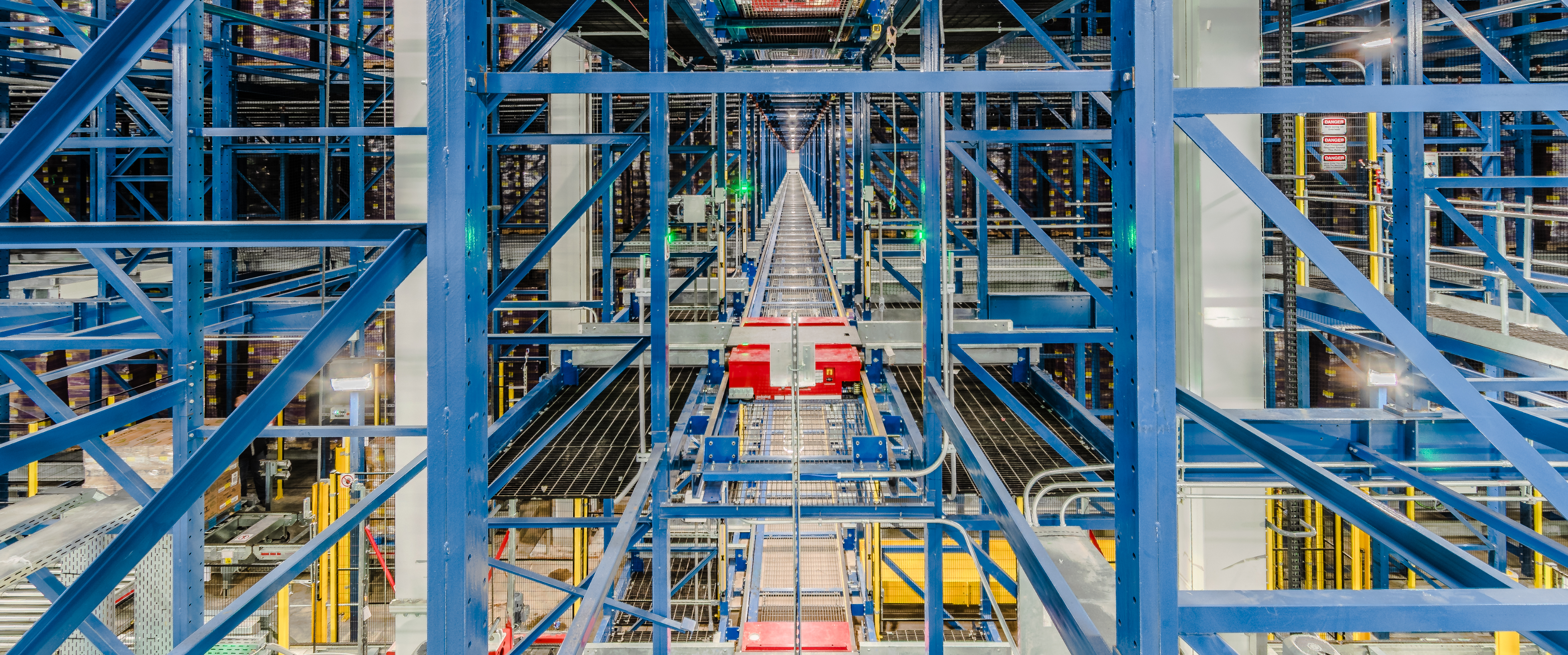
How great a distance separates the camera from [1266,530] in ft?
24.8

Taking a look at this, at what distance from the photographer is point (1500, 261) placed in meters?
5.18

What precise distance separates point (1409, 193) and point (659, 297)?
456cm

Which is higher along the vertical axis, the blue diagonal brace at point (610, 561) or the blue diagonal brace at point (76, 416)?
the blue diagonal brace at point (76, 416)

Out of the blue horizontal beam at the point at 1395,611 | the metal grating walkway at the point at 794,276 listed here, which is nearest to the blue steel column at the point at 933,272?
the metal grating walkway at the point at 794,276

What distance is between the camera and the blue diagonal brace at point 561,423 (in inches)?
169

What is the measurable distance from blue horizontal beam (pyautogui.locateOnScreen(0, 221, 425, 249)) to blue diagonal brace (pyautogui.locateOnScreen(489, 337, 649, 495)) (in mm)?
1651

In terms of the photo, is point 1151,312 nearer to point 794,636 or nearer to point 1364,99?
point 1364,99

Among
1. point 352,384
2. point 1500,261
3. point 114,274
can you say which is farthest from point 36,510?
point 1500,261

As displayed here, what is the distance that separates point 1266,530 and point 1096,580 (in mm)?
6047

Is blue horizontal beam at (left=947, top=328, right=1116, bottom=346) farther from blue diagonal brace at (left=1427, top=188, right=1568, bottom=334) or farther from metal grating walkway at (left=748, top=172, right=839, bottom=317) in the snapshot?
blue diagonal brace at (left=1427, top=188, right=1568, bottom=334)

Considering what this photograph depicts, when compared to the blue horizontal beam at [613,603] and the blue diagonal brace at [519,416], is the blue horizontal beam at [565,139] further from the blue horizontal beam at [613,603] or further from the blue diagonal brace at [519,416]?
the blue horizontal beam at [613,603]

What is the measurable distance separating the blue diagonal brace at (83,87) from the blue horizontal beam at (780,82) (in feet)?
2.60

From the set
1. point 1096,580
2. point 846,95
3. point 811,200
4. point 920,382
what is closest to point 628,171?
point 846,95

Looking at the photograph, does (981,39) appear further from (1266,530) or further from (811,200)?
(811,200)
